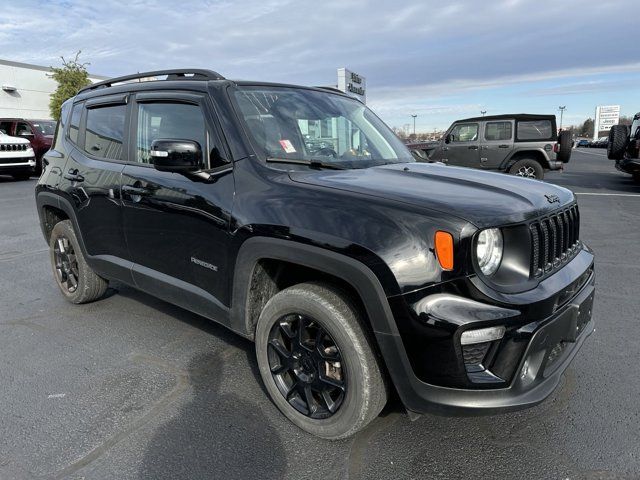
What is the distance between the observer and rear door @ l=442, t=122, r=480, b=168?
13.6 m

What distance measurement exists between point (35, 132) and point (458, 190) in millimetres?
18840

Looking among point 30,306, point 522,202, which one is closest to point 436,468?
point 522,202

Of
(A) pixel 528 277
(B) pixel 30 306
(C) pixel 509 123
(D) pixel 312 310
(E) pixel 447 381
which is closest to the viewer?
(E) pixel 447 381

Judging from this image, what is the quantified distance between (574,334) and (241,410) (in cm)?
184

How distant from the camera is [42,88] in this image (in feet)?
106

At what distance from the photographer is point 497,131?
13359 millimetres

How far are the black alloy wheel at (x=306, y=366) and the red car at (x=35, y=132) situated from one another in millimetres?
17633

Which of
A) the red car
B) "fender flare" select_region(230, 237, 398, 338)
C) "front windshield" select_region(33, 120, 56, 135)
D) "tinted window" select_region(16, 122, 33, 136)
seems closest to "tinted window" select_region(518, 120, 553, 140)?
"fender flare" select_region(230, 237, 398, 338)

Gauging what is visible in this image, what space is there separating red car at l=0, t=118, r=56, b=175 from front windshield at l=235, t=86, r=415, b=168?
659 inches

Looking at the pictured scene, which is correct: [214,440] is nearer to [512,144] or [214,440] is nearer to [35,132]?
[512,144]

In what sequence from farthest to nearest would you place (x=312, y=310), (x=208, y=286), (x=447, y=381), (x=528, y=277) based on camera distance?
(x=208, y=286) → (x=312, y=310) → (x=528, y=277) → (x=447, y=381)

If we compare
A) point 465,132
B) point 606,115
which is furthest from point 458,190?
point 606,115

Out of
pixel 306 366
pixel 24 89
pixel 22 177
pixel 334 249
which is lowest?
pixel 22 177

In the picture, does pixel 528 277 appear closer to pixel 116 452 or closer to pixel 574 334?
pixel 574 334
